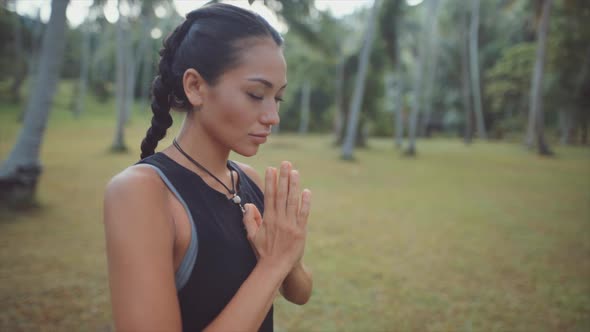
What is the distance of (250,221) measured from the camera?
139cm

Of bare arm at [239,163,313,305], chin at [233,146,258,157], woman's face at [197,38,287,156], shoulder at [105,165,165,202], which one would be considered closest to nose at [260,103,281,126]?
woman's face at [197,38,287,156]

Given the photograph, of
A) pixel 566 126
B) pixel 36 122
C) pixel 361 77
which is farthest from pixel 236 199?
pixel 566 126

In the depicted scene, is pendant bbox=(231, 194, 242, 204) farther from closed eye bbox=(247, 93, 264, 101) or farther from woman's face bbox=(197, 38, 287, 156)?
closed eye bbox=(247, 93, 264, 101)

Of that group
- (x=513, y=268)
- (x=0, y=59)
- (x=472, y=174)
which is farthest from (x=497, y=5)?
(x=0, y=59)

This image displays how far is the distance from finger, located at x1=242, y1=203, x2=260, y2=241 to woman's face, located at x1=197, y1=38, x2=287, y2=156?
0.71ft

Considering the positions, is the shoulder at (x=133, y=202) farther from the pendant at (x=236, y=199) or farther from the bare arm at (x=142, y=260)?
the pendant at (x=236, y=199)

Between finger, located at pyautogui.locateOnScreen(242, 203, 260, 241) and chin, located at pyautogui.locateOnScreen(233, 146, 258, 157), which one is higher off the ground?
chin, located at pyautogui.locateOnScreen(233, 146, 258, 157)

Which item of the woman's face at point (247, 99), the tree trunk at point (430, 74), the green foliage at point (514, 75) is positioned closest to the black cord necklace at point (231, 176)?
the woman's face at point (247, 99)

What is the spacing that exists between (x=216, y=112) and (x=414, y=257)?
526cm

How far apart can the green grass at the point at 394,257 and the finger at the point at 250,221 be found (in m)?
2.56

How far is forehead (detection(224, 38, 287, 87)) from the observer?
1.36m

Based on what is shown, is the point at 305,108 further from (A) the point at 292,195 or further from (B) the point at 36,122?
(A) the point at 292,195

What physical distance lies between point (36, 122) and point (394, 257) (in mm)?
6777

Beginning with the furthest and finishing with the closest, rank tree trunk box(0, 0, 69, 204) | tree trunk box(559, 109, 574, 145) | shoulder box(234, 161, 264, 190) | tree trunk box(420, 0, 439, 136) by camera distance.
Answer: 1. tree trunk box(420, 0, 439, 136)
2. tree trunk box(559, 109, 574, 145)
3. tree trunk box(0, 0, 69, 204)
4. shoulder box(234, 161, 264, 190)
